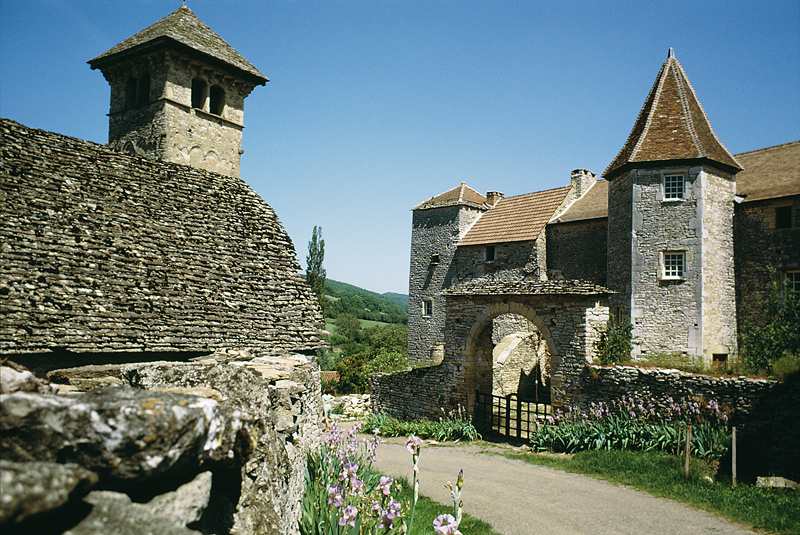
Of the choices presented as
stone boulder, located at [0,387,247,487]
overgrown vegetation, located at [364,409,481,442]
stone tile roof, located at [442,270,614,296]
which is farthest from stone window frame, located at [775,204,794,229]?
stone boulder, located at [0,387,247,487]

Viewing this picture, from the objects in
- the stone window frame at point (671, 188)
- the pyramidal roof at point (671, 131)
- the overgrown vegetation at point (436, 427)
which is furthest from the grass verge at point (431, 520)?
the pyramidal roof at point (671, 131)

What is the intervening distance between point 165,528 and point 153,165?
472 inches

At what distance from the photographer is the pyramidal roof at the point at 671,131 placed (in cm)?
1975

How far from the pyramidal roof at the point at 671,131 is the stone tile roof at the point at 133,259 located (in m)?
15.4

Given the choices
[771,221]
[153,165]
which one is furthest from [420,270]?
[153,165]

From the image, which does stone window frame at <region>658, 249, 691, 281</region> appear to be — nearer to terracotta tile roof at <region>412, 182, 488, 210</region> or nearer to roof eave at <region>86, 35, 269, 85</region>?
terracotta tile roof at <region>412, 182, 488, 210</region>

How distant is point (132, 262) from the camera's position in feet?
31.7

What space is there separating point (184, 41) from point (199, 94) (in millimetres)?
2227

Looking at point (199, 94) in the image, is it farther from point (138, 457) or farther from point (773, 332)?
point (773, 332)

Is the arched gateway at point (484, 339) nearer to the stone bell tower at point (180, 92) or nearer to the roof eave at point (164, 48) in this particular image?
the stone bell tower at point (180, 92)

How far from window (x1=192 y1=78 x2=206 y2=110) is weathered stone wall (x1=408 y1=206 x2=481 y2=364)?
16.9m

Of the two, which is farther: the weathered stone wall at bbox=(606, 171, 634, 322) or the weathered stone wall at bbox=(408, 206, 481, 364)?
the weathered stone wall at bbox=(408, 206, 481, 364)

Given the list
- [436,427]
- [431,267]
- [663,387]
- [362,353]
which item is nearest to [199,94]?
[436,427]

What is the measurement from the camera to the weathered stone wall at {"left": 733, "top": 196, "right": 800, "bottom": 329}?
18922 mm
